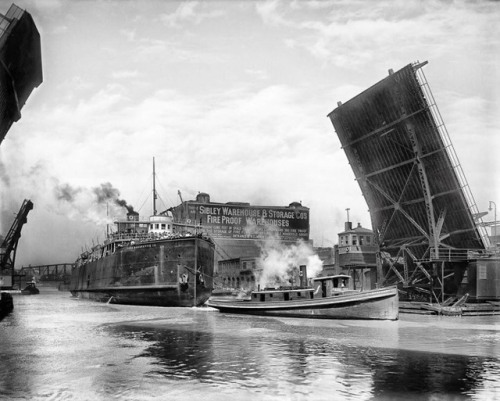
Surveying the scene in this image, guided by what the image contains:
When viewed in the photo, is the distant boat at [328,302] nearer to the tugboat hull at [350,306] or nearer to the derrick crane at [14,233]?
the tugboat hull at [350,306]

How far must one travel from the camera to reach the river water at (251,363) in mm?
12430

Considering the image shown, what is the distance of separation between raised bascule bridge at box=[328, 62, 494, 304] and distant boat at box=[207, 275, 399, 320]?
26.6 feet

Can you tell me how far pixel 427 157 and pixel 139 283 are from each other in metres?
26.7

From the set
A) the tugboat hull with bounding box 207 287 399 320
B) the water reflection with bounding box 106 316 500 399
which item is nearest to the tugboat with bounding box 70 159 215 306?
the tugboat hull with bounding box 207 287 399 320

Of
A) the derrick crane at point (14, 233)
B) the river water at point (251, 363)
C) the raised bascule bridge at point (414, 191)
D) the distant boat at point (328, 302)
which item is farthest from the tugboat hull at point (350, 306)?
the derrick crane at point (14, 233)

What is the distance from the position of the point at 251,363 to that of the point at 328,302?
17.4 meters

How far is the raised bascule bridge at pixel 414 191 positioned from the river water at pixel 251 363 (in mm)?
11453

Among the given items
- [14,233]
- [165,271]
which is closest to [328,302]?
[165,271]

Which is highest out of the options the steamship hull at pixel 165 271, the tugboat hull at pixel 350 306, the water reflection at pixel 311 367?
the steamship hull at pixel 165 271

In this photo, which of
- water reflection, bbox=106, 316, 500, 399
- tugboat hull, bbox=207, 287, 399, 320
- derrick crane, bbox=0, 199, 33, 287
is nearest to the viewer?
water reflection, bbox=106, 316, 500, 399

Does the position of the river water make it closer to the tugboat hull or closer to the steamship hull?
the tugboat hull

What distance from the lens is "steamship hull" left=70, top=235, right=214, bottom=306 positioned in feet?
144

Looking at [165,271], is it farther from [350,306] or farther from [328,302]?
[350,306]

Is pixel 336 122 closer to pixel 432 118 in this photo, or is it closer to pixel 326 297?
pixel 432 118
